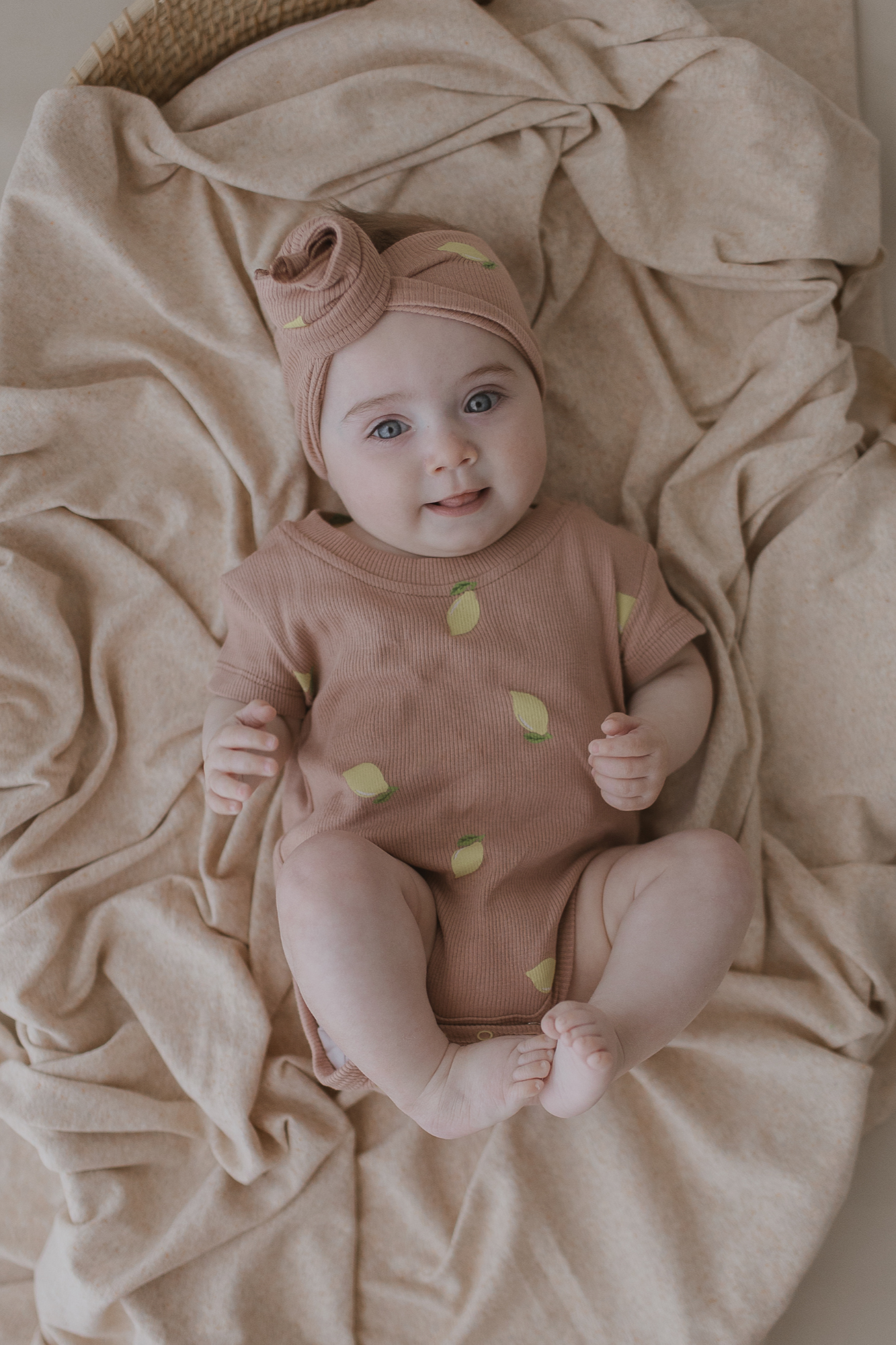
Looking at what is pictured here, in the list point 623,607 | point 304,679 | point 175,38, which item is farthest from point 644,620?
point 175,38

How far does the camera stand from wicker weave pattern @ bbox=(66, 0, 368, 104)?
1.39 meters

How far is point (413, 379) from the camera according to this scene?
117cm

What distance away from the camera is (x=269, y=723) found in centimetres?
128

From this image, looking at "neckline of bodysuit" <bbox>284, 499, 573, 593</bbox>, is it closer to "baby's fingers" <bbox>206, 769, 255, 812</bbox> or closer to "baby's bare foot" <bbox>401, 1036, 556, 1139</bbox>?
"baby's fingers" <bbox>206, 769, 255, 812</bbox>

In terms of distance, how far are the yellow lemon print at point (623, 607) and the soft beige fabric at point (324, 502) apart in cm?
16

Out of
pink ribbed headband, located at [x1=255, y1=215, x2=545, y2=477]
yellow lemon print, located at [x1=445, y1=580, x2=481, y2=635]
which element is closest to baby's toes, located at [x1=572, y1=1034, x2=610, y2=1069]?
yellow lemon print, located at [x1=445, y1=580, x2=481, y2=635]

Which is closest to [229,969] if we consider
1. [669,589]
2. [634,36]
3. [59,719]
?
[59,719]

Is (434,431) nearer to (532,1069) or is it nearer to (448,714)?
(448,714)

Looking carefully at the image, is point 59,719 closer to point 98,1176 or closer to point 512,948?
point 98,1176

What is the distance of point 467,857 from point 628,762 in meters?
0.22

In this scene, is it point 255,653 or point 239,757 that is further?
point 255,653

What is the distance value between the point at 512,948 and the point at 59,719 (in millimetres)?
679

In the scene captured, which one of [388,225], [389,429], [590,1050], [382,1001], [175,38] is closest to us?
[590,1050]

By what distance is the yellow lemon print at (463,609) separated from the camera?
1.26 m
